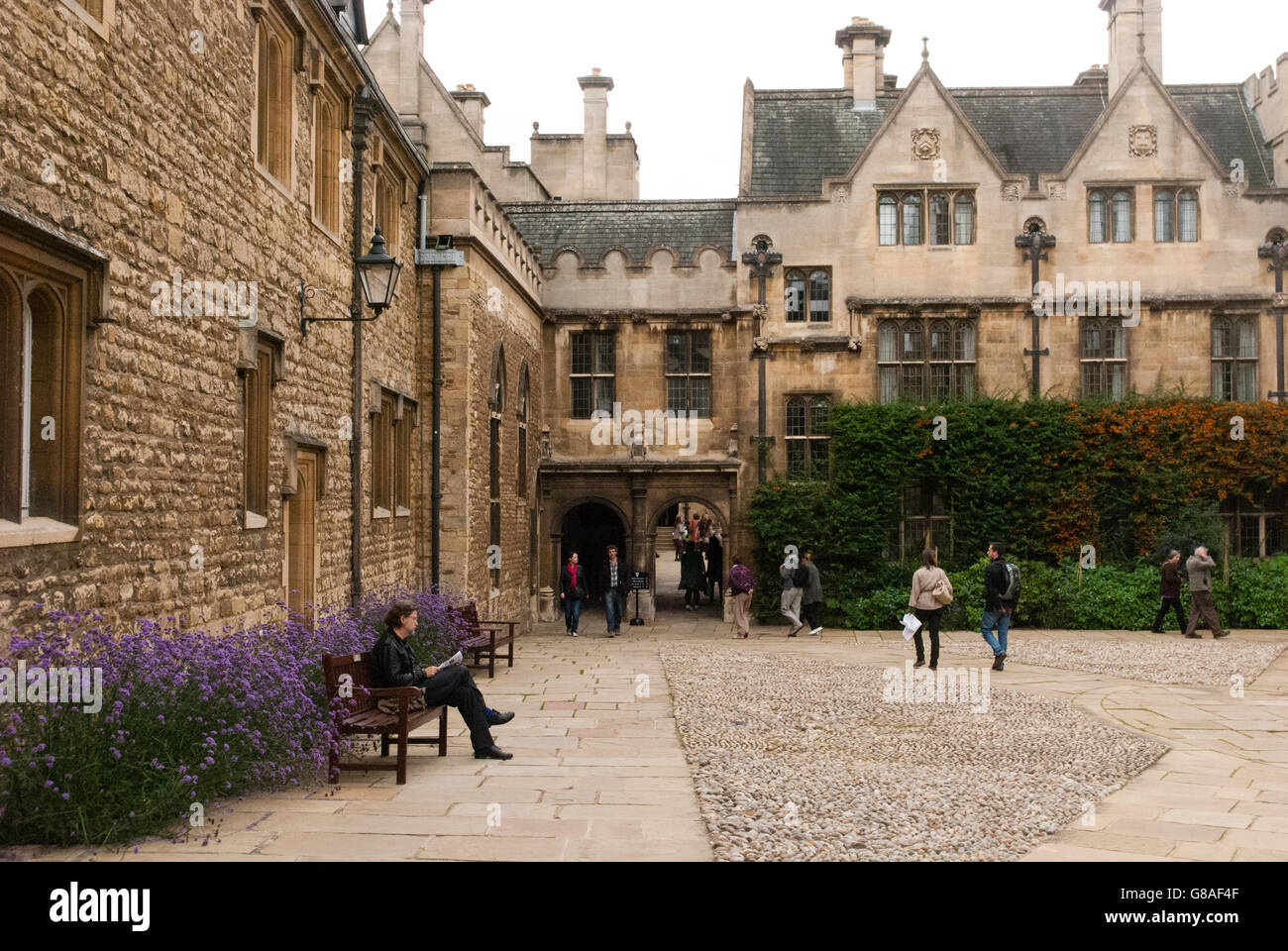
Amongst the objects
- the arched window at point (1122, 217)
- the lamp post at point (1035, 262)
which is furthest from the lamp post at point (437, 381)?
the arched window at point (1122, 217)

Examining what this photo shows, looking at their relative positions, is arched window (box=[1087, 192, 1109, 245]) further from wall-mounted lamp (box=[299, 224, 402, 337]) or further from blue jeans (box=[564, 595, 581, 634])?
wall-mounted lamp (box=[299, 224, 402, 337])

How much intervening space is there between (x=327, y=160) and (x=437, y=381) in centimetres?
440

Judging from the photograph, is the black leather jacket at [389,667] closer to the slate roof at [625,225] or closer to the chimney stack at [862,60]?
the slate roof at [625,225]

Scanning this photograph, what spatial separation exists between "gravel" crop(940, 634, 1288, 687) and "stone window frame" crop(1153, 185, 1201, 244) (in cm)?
817

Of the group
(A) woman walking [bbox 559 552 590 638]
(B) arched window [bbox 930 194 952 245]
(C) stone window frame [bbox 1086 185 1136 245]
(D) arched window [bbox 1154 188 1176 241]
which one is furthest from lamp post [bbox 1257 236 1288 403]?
(A) woman walking [bbox 559 552 590 638]

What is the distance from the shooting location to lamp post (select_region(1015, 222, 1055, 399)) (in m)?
23.2

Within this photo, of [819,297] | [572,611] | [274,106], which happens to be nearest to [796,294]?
[819,297]

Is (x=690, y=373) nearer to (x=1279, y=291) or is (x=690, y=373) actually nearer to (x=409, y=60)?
(x=409, y=60)

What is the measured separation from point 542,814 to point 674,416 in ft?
56.5

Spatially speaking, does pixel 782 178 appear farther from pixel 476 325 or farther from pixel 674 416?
pixel 476 325

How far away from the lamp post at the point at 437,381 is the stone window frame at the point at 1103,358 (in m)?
13.0

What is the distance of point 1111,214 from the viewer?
925 inches
